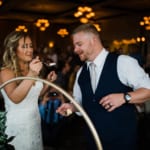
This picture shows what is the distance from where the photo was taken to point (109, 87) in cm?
209

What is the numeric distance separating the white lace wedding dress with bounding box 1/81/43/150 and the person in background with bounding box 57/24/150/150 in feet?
1.09

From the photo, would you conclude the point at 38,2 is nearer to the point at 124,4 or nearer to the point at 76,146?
the point at 124,4

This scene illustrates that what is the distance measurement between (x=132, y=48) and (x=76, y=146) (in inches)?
475

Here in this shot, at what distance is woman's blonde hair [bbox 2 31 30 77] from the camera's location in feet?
7.17

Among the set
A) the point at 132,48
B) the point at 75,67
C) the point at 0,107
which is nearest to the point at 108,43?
the point at 132,48

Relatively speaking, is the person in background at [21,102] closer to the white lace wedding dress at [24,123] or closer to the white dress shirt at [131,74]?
the white lace wedding dress at [24,123]

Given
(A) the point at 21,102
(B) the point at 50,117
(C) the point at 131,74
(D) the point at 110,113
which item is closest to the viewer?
(C) the point at 131,74

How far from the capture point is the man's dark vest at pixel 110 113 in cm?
209

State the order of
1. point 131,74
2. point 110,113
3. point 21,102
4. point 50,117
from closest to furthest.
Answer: point 131,74, point 110,113, point 21,102, point 50,117

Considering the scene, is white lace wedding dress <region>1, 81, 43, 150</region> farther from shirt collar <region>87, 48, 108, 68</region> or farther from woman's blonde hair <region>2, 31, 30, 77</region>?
shirt collar <region>87, 48, 108, 68</region>

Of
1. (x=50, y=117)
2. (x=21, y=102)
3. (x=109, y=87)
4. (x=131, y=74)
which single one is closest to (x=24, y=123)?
(x=21, y=102)

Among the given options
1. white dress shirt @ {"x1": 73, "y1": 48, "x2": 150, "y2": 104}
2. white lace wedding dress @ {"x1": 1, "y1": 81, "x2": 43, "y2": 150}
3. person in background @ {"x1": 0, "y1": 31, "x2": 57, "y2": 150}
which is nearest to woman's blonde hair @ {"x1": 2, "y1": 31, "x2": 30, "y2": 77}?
person in background @ {"x1": 0, "y1": 31, "x2": 57, "y2": 150}

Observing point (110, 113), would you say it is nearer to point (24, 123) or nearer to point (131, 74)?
point (131, 74)

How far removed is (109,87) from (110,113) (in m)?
0.17
